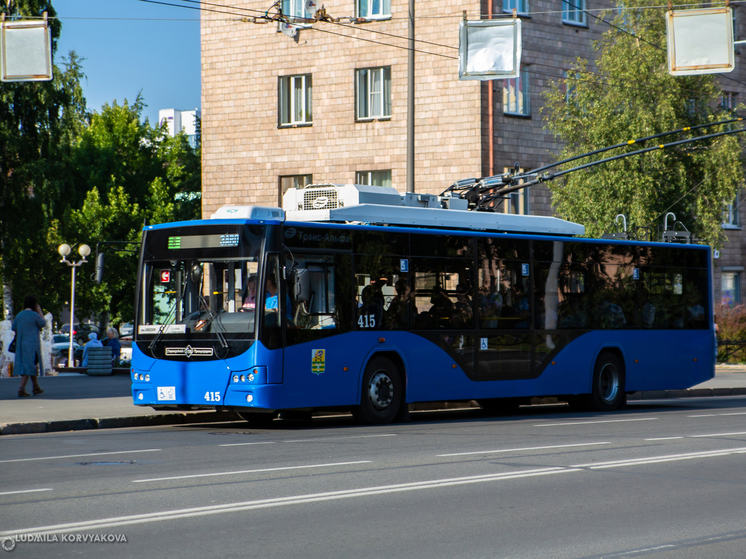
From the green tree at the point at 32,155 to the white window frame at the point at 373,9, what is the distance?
1137 centimetres

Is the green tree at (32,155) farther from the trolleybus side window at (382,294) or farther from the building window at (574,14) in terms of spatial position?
the trolleybus side window at (382,294)

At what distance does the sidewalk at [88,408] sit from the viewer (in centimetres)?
1441

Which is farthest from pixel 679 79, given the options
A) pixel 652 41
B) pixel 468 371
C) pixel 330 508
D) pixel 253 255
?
pixel 330 508

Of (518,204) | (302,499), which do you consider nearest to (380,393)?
(302,499)

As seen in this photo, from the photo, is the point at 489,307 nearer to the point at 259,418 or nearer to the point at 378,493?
the point at 259,418

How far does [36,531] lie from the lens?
21.7 ft

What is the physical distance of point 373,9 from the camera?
3488 centimetres

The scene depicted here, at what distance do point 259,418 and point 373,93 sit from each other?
20665 mm

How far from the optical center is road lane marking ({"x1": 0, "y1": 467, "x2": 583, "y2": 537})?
22.2ft

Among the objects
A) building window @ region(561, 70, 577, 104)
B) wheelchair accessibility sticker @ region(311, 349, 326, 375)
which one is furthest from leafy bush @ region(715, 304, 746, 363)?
wheelchair accessibility sticker @ region(311, 349, 326, 375)

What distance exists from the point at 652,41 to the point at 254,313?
72.4 feet

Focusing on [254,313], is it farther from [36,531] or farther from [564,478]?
[36,531]

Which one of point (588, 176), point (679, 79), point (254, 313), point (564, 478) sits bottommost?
point (564, 478)

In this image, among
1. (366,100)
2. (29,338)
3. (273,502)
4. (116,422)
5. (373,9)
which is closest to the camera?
(273,502)
